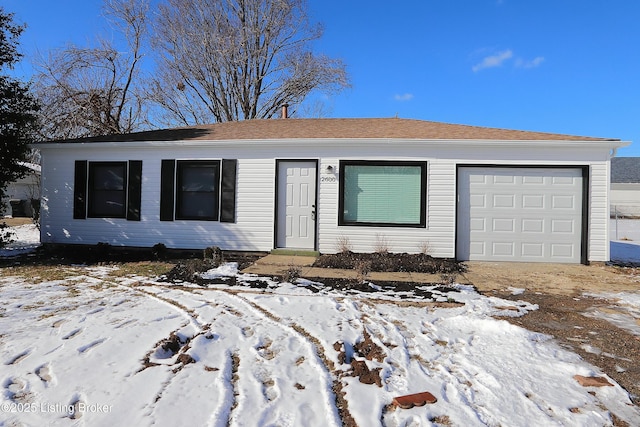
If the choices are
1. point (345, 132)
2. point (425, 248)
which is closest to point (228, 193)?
point (345, 132)

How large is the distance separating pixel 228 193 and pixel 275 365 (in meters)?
6.26

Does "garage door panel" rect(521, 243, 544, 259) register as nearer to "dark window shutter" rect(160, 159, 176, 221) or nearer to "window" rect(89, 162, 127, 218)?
"dark window shutter" rect(160, 159, 176, 221)

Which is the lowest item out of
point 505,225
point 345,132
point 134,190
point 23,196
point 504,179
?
→ point 505,225

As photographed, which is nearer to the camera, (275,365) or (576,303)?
(275,365)

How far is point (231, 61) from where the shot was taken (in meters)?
19.4

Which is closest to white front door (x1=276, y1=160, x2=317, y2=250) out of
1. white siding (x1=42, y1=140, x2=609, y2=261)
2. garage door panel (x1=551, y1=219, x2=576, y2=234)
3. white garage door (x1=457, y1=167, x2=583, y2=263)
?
white siding (x1=42, y1=140, x2=609, y2=261)

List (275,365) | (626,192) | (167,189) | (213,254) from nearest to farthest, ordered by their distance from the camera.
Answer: (275,365) → (213,254) → (167,189) → (626,192)

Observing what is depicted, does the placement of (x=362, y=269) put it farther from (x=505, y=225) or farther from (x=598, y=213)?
(x=598, y=213)

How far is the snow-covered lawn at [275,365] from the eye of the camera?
222 centimetres

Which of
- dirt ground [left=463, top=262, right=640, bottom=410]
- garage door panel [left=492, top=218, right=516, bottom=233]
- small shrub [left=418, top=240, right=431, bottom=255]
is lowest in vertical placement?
dirt ground [left=463, top=262, right=640, bottom=410]

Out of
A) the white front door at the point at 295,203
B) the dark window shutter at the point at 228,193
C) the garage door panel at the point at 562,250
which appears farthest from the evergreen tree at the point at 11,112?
the garage door panel at the point at 562,250

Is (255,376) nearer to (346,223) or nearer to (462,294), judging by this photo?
(462,294)

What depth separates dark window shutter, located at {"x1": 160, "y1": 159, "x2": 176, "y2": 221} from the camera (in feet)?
28.7

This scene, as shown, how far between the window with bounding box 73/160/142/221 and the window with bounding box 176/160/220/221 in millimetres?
1513
